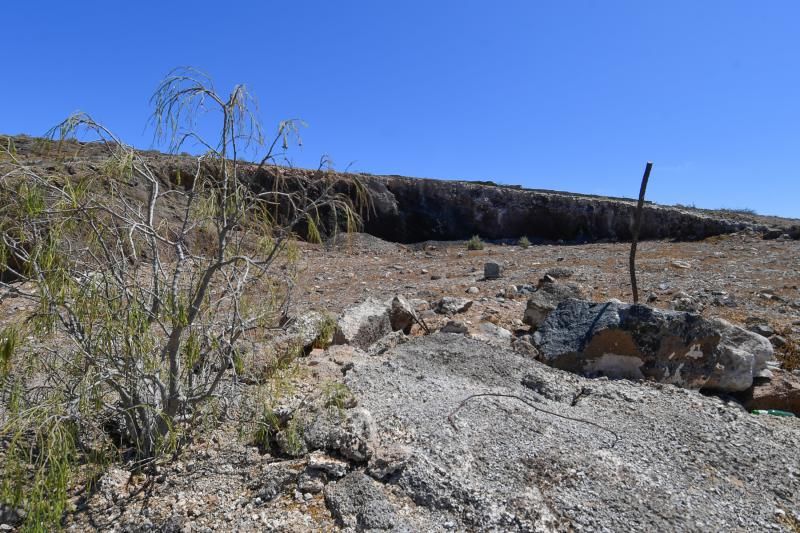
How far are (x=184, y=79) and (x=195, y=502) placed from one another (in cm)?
198

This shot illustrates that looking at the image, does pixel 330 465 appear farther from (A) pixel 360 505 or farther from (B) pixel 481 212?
(B) pixel 481 212

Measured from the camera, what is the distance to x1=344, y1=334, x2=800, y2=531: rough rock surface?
2.64 meters

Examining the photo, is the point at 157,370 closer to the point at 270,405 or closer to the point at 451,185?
the point at 270,405

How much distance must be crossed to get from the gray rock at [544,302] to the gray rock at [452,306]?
0.73 m

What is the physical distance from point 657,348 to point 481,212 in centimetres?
1390

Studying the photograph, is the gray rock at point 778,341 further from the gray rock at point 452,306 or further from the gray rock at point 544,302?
the gray rock at point 452,306

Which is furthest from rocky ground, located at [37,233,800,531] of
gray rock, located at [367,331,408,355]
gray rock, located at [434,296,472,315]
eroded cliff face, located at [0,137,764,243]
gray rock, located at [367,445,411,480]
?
eroded cliff face, located at [0,137,764,243]

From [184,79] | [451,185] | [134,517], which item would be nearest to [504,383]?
[134,517]

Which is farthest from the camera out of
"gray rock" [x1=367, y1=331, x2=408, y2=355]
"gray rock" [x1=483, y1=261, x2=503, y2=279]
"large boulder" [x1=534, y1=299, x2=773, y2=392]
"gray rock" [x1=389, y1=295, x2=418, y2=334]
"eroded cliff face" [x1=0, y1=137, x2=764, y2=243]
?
"eroded cliff face" [x1=0, y1=137, x2=764, y2=243]

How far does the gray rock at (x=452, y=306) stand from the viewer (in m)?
6.47

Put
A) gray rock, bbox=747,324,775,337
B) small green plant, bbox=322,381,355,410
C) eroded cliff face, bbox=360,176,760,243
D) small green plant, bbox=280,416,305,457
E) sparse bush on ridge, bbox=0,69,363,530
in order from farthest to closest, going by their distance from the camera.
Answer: eroded cliff face, bbox=360,176,760,243, gray rock, bbox=747,324,775,337, small green plant, bbox=322,381,355,410, small green plant, bbox=280,416,305,457, sparse bush on ridge, bbox=0,69,363,530

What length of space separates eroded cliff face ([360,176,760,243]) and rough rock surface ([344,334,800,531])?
43.4ft

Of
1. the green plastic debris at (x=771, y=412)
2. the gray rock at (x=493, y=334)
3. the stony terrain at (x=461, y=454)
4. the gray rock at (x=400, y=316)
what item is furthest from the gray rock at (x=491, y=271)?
the green plastic debris at (x=771, y=412)

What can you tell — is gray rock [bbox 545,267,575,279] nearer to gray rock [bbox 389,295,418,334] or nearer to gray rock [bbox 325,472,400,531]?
gray rock [bbox 389,295,418,334]
